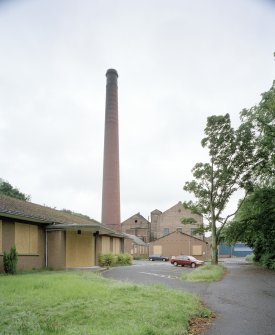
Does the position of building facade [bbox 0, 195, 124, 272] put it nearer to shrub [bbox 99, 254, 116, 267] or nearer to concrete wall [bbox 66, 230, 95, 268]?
concrete wall [bbox 66, 230, 95, 268]

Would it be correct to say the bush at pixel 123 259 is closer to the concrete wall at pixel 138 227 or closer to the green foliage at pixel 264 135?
the green foliage at pixel 264 135

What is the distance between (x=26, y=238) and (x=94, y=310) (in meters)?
14.3

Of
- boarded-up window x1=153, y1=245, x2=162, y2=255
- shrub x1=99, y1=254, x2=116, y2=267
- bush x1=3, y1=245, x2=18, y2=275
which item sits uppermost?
bush x1=3, y1=245, x2=18, y2=275

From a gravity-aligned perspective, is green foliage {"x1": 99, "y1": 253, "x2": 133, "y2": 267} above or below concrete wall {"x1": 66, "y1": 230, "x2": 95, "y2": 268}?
below

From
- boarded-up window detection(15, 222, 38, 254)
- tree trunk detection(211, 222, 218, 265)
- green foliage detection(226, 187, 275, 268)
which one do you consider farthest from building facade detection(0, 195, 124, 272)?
green foliage detection(226, 187, 275, 268)

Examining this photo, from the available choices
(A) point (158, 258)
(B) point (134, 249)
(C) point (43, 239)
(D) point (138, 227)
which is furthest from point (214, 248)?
(D) point (138, 227)

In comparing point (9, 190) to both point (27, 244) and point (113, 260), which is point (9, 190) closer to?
point (113, 260)

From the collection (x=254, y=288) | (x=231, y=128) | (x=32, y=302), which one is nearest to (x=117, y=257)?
(x=231, y=128)

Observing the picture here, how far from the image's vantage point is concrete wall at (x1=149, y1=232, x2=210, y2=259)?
5775 cm

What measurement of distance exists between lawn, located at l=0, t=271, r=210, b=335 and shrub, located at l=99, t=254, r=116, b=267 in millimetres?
17941

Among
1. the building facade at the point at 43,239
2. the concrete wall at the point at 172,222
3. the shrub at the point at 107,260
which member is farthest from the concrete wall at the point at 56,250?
the concrete wall at the point at 172,222

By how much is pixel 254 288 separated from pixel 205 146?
1756 cm

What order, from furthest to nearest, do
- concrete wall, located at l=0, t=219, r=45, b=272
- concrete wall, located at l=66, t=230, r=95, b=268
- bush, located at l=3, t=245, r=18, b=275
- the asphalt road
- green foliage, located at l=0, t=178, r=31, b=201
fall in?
green foliage, located at l=0, t=178, r=31, b=201 → concrete wall, located at l=66, t=230, r=95, b=268 → concrete wall, located at l=0, t=219, r=45, b=272 → bush, located at l=3, t=245, r=18, b=275 → the asphalt road

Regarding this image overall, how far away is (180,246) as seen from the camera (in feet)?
192
